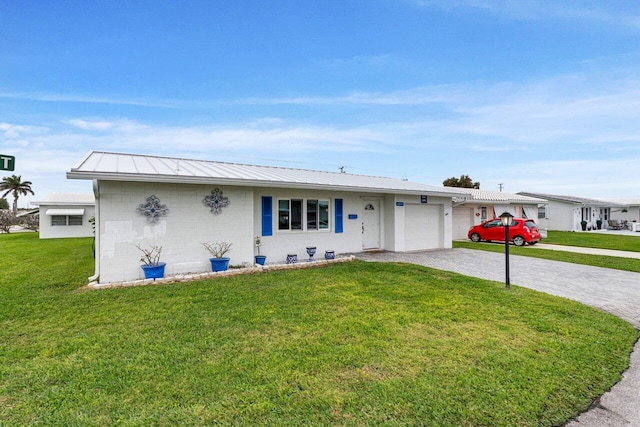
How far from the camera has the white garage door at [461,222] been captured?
1923 centimetres

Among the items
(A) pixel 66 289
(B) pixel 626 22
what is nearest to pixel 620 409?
(A) pixel 66 289

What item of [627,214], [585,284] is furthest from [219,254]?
[627,214]

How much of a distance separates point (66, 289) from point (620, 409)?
878 cm

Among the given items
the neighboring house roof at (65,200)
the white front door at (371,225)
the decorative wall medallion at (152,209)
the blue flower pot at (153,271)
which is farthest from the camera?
the neighboring house roof at (65,200)

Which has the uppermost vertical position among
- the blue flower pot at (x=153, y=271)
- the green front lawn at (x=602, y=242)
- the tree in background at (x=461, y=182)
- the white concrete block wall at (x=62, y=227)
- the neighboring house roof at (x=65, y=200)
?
the tree in background at (x=461, y=182)

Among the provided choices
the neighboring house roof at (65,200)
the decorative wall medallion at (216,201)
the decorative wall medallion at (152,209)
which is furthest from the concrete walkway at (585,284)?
the neighboring house roof at (65,200)

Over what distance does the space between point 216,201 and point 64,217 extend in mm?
18939

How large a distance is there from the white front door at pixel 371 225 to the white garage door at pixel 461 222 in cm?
938

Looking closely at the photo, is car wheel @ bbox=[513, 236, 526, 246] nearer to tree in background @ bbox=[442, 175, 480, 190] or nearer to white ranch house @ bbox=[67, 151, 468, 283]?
white ranch house @ bbox=[67, 151, 468, 283]

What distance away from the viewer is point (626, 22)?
8.30 m

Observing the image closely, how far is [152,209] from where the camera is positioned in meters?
7.28

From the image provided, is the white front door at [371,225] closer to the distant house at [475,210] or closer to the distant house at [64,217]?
the distant house at [475,210]

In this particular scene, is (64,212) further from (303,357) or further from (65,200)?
(303,357)

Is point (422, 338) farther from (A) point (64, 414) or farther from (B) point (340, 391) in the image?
(A) point (64, 414)
